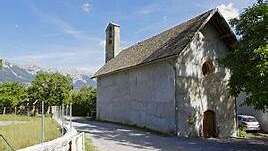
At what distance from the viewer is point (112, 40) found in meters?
43.8

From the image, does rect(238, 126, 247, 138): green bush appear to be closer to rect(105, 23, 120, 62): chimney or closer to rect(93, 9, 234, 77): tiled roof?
rect(93, 9, 234, 77): tiled roof

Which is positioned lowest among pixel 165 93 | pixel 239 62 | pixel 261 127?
pixel 261 127

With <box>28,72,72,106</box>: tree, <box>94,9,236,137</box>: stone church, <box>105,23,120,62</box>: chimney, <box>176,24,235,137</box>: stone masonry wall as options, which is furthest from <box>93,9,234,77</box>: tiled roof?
<box>28,72,72,106</box>: tree

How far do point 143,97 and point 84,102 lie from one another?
85.6 feet

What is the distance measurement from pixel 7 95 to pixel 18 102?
1.94 m

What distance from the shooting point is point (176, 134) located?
23391 mm

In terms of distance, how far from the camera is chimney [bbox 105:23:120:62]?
4347cm

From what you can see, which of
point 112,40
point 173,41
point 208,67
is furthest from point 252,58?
point 112,40

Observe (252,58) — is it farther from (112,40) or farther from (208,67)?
(112,40)

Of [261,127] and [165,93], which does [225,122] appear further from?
[261,127]

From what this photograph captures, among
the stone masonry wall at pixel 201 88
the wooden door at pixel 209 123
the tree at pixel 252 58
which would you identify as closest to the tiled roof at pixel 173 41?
the stone masonry wall at pixel 201 88

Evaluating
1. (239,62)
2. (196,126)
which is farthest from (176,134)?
(239,62)

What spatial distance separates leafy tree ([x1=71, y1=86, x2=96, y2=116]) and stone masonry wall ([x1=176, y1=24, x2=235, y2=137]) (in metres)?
26.5

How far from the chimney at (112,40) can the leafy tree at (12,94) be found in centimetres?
1619
